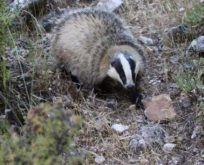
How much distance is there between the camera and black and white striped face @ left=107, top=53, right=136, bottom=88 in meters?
4.60

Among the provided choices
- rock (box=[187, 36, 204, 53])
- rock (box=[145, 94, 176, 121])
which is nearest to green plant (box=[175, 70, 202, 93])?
rock (box=[145, 94, 176, 121])

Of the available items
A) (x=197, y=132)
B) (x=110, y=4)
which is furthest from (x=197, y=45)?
(x=110, y=4)

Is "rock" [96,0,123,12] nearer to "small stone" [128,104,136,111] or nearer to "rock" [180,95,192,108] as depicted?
"small stone" [128,104,136,111]

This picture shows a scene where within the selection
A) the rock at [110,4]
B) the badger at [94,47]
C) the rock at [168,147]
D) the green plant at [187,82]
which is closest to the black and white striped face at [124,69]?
the badger at [94,47]

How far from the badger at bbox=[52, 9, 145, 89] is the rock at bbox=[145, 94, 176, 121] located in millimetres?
299

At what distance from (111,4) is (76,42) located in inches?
42.3

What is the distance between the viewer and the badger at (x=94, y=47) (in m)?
4.85

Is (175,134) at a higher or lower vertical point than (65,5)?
lower

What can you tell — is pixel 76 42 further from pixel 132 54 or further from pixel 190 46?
pixel 190 46

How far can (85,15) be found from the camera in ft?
17.4

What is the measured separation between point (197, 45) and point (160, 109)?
81 centimetres

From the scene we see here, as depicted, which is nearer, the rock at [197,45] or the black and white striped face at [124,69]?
the black and white striped face at [124,69]

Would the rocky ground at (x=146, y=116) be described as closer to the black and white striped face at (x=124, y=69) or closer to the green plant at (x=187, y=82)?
the green plant at (x=187, y=82)

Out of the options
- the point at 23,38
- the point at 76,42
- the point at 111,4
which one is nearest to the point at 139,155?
the point at 76,42
